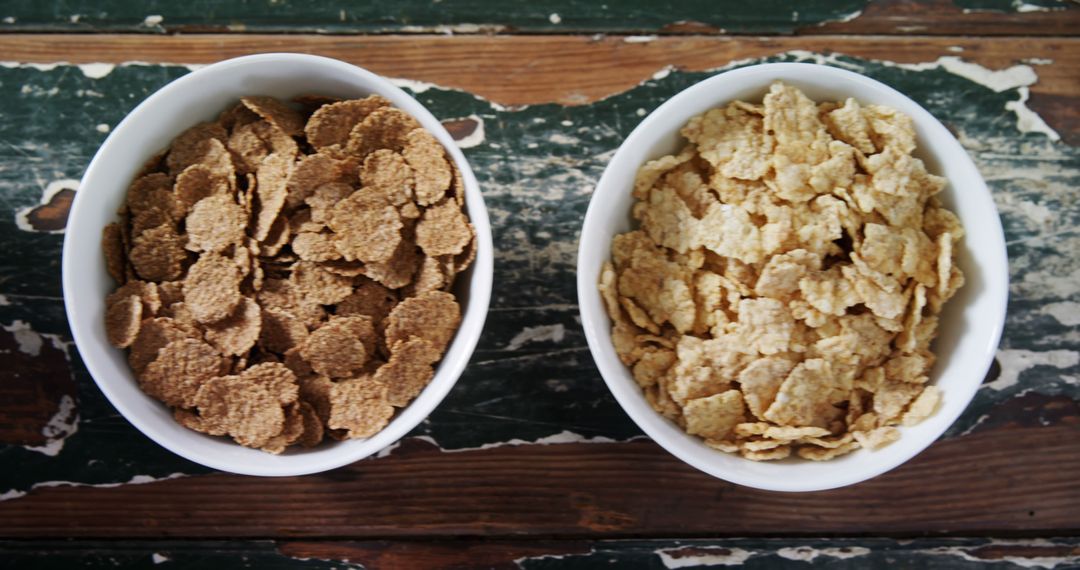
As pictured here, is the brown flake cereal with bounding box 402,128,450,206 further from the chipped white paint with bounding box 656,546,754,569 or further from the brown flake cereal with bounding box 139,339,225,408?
the chipped white paint with bounding box 656,546,754,569

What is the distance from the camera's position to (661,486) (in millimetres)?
999

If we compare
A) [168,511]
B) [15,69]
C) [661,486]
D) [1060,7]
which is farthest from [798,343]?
[15,69]

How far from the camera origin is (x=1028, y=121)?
1.01m

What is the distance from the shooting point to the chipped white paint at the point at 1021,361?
3.28 feet

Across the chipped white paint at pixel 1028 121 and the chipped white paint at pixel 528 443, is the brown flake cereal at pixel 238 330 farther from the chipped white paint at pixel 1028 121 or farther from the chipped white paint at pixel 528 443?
the chipped white paint at pixel 1028 121

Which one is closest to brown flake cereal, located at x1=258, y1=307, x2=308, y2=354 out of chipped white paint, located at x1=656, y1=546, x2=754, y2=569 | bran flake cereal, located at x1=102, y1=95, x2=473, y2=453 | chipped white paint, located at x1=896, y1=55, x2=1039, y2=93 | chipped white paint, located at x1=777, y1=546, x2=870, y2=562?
bran flake cereal, located at x1=102, y1=95, x2=473, y2=453

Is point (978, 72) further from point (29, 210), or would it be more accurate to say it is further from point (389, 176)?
point (29, 210)

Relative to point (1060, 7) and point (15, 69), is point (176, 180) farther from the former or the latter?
point (1060, 7)

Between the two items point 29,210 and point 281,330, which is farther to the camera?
point 29,210

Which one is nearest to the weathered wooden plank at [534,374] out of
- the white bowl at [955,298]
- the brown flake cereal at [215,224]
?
the white bowl at [955,298]

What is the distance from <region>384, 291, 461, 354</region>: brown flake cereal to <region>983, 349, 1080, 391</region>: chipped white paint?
60 cm

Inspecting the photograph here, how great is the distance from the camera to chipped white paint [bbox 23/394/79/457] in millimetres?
1002

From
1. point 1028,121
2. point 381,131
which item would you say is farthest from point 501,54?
point 1028,121

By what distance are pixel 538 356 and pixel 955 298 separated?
416mm
